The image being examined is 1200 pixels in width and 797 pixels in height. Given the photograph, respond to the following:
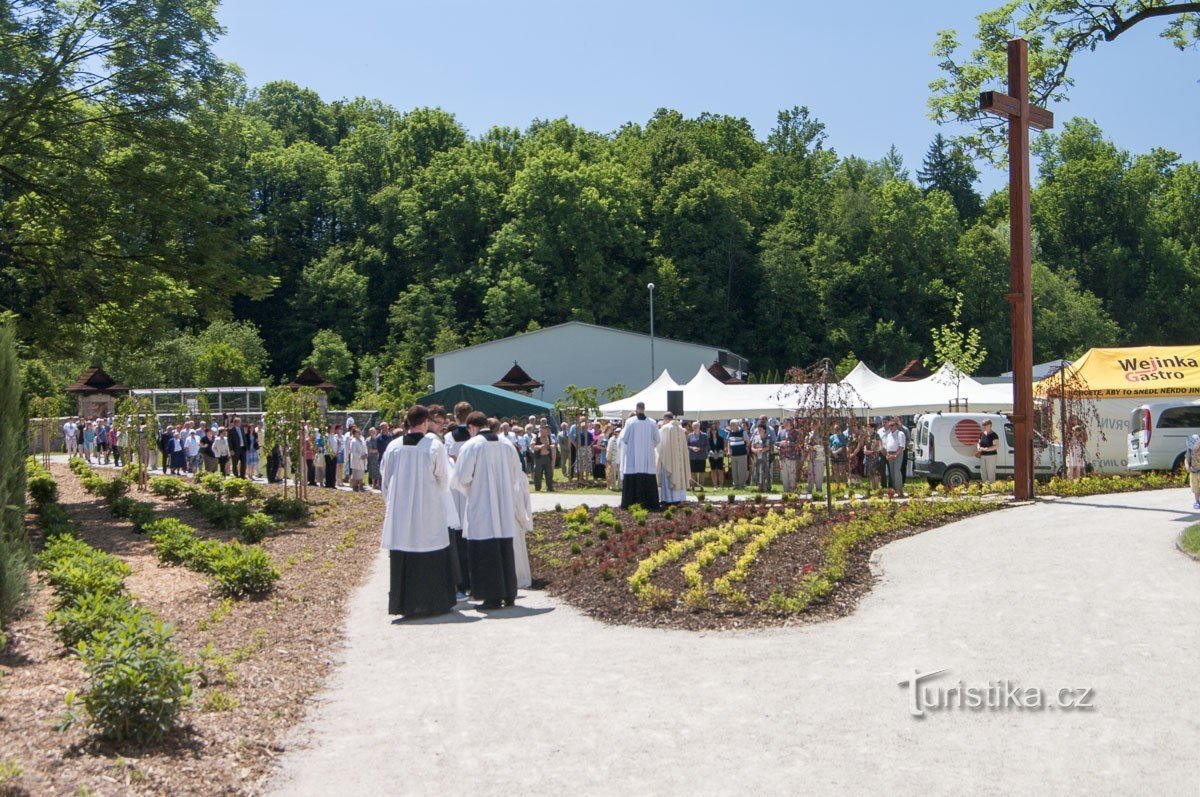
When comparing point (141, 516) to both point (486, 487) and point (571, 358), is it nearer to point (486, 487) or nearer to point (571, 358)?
point (486, 487)

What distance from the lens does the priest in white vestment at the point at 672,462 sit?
65.6 ft

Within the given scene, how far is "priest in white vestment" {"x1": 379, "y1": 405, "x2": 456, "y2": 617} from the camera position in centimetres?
1094

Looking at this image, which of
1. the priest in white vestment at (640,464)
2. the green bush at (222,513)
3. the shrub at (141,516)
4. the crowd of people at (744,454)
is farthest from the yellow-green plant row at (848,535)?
the shrub at (141,516)

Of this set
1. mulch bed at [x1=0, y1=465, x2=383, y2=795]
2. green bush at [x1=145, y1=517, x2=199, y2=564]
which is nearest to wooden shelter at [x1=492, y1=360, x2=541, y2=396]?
mulch bed at [x1=0, y1=465, x2=383, y2=795]

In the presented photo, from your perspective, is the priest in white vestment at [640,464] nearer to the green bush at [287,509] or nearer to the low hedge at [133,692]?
the green bush at [287,509]

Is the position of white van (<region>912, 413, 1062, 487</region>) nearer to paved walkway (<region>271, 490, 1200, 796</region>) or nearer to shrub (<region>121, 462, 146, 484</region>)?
paved walkway (<region>271, 490, 1200, 796</region>)

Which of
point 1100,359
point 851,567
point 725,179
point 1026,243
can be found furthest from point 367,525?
point 725,179

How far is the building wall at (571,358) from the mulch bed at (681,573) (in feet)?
116

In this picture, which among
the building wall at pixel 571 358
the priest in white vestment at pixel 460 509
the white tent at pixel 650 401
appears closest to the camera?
the priest in white vestment at pixel 460 509

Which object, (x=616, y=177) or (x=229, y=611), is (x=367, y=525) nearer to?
(x=229, y=611)

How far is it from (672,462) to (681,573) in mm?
8196

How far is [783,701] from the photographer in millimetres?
7289

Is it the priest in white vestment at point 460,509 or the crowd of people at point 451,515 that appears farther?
the priest in white vestment at point 460,509

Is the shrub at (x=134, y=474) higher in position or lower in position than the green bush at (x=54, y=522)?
higher
